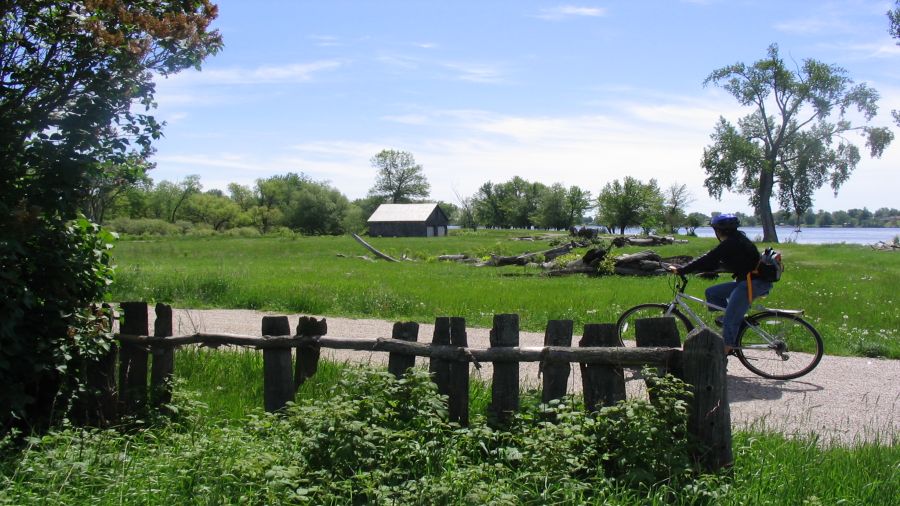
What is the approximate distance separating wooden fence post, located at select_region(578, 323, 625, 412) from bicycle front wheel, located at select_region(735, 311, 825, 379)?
4054 mm

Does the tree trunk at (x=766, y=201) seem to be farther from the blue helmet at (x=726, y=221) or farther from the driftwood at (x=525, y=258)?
the blue helmet at (x=726, y=221)

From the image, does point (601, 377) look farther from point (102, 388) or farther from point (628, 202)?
point (628, 202)

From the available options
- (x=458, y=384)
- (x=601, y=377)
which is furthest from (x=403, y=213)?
(x=601, y=377)

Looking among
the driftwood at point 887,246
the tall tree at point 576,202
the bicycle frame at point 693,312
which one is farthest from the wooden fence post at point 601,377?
the tall tree at point 576,202

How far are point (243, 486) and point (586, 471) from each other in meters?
2.26

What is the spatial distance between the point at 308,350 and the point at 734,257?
5.09m

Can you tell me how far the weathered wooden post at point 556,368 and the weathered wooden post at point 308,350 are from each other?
2025 millimetres

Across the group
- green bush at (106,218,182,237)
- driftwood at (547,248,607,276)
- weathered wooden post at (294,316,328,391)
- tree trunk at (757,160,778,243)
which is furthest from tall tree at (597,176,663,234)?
weathered wooden post at (294,316,328,391)

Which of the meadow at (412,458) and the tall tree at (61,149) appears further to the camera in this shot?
the tall tree at (61,149)

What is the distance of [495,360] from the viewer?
18.2 feet

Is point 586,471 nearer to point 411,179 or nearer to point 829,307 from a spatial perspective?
point 829,307

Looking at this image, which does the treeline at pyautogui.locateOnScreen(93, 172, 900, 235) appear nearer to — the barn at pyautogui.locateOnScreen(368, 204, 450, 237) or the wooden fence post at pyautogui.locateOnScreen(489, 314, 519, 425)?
the barn at pyautogui.locateOnScreen(368, 204, 450, 237)

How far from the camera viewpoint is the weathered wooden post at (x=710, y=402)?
487 cm

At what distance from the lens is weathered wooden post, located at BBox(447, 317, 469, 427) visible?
5.66 m
